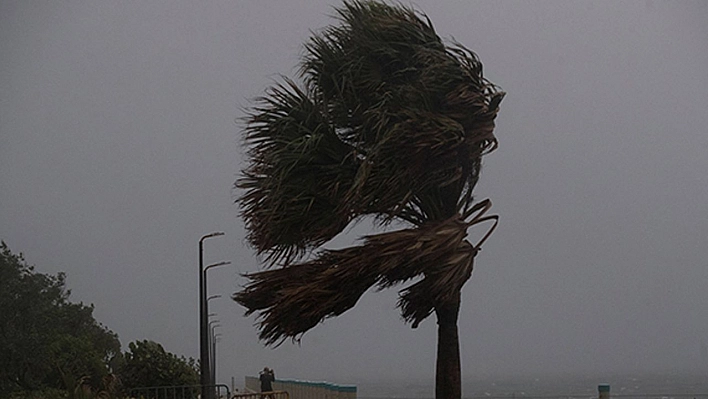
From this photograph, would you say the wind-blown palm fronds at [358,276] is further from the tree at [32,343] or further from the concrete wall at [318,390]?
the tree at [32,343]

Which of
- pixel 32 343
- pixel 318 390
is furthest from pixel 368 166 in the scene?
pixel 32 343

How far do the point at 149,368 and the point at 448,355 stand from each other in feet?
53.3

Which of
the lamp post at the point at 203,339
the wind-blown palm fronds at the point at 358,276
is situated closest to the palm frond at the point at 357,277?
the wind-blown palm fronds at the point at 358,276

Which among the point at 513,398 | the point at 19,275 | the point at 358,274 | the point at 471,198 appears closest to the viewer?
the point at 358,274

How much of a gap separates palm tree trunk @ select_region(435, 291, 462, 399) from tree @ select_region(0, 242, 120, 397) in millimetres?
21472

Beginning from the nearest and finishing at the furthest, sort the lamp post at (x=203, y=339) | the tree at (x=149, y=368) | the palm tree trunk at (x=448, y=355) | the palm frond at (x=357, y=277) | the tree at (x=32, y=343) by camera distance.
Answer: the palm frond at (x=357, y=277) < the palm tree trunk at (x=448, y=355) < the lamp post at (x=203, y=339) < the tree at (x=149, y=368) < the tree at (x=32, y=343)

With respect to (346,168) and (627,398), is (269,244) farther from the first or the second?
(627,398)

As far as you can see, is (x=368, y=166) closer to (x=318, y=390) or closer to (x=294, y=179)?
(x=294, y=179)

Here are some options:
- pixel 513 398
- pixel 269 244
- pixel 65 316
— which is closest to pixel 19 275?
pixel 65 316

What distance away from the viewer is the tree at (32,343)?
1396 inches

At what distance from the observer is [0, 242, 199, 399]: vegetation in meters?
28.8

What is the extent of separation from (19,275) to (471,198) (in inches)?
1178

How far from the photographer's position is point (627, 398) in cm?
2223

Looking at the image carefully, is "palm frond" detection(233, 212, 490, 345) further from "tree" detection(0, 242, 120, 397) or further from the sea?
"tree" detection(0, 242, 120, 397)
